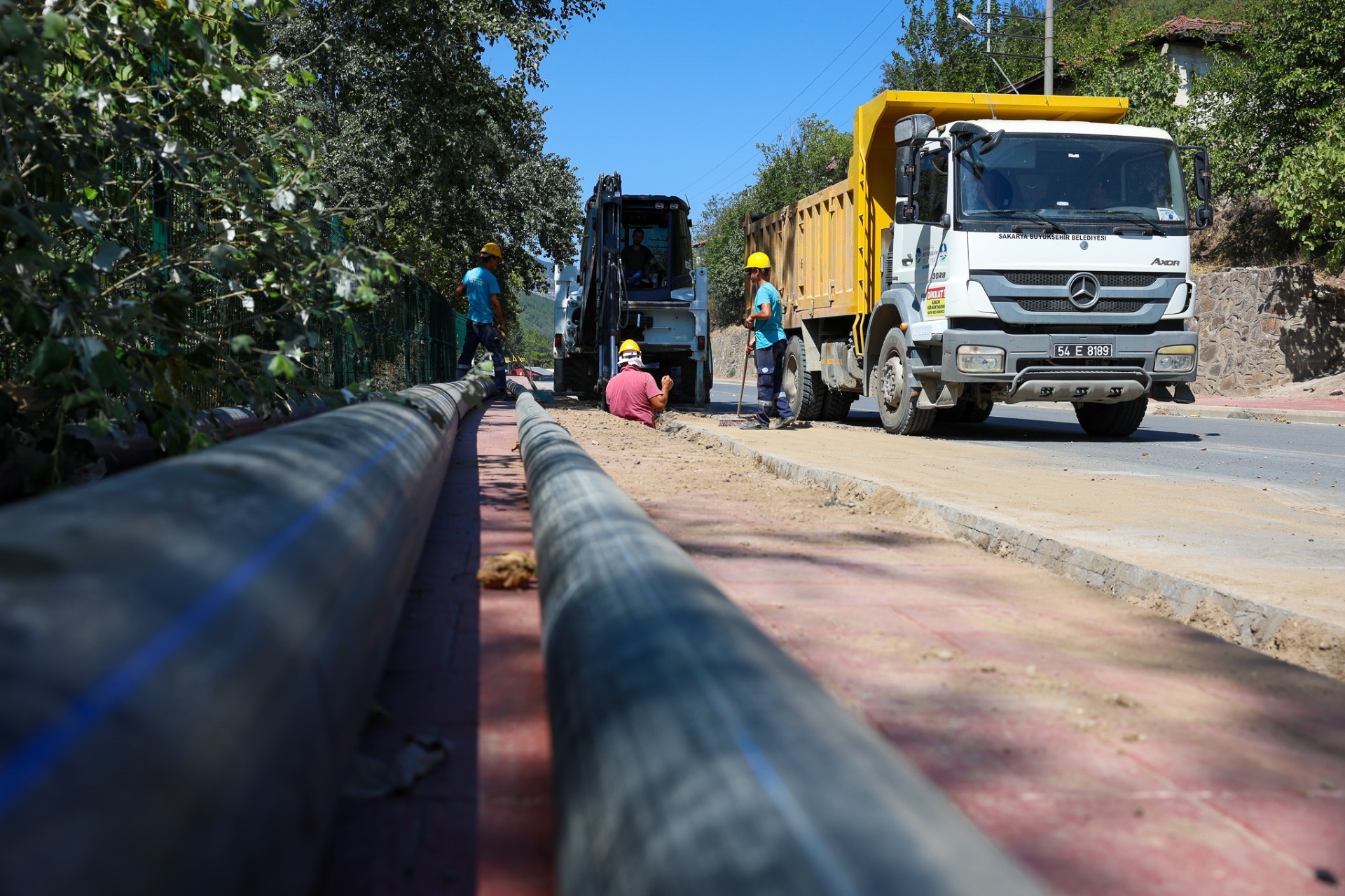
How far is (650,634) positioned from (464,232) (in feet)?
100.0

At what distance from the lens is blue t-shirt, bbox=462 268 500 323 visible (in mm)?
14828

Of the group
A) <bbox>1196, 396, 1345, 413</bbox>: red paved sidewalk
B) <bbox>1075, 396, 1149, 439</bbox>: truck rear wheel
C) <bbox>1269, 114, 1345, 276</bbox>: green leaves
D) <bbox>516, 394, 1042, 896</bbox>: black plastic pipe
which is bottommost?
<bbox>1196, 396, 1345, 413</bbox>: red paved sidewalk

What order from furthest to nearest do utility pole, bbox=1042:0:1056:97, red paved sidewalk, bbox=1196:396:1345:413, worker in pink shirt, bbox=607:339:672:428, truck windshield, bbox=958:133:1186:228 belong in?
1. utility pole, bbox=1042:0:1056:97
2. red paved sidewalk, bbox=1196:396:1345:413
3. worker in pink shirt, bbox=607:339:672:428
4. truck windshield, bbox=958:133:1186:228

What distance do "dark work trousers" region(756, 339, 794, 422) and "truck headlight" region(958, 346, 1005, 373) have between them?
9.38 ft

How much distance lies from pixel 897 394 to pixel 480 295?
612 cm

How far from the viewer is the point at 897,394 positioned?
11.9 metres

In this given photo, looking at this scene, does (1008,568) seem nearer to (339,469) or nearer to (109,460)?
(339,469)

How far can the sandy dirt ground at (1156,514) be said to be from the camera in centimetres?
402

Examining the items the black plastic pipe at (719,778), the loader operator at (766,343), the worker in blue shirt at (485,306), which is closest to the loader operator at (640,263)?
the worker in blue shirt at (485,306)

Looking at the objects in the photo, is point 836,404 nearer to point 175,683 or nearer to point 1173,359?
point 1173,359

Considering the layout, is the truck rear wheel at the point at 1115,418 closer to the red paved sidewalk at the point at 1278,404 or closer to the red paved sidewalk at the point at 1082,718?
the red paved sidewalk at the point at 1278,404

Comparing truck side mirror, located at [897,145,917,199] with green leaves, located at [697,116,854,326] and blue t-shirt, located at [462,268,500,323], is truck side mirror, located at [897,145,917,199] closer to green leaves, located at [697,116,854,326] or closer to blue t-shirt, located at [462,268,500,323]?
blue t-shirt, located at [462,268,500,323]

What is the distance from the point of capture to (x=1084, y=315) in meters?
10.6

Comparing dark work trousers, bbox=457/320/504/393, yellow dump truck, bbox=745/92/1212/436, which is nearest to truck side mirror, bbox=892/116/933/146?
yellow dump truck, bbox=745/92/1212/436
